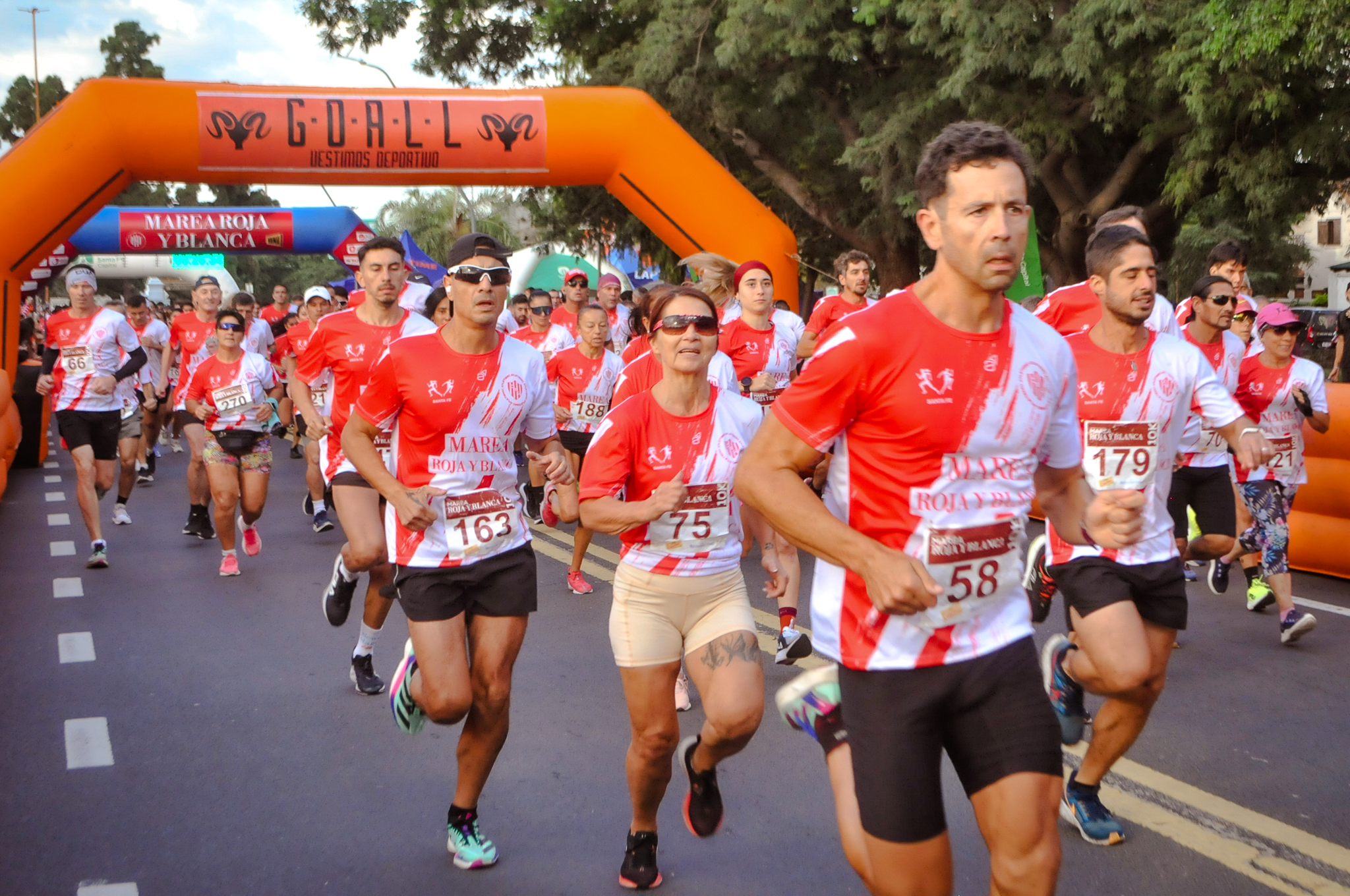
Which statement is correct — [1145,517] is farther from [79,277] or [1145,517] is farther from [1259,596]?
[79,277]

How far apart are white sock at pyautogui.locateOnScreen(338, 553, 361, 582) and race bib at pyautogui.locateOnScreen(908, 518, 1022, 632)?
4325mm

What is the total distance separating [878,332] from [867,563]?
0.50 metres

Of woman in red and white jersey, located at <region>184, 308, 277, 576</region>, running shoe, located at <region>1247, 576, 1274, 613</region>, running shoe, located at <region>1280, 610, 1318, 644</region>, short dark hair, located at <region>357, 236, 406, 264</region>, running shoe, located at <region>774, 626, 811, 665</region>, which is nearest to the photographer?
running shoe, located at <region>774, 626, 811, 665</region>

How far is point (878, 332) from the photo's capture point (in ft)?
8.79

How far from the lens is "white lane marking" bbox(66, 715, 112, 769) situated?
5.41 meters

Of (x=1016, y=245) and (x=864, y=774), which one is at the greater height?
(x=1016, y=245)

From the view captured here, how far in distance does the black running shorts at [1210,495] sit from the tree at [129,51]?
7495 centimetres

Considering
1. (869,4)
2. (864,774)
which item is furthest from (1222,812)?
(869,4)

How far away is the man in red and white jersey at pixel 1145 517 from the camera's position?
429cm

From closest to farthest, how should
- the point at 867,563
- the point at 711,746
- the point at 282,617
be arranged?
the point at 867,563 < the point at 711,746 < the point at 282,617

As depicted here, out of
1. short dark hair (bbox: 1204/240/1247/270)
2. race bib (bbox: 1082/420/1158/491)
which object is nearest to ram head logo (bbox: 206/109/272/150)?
short dark hair (bbox: 1204/240/1247/270)

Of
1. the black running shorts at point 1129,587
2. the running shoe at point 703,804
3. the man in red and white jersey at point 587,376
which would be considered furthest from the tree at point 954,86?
the running shoe at point 703,804

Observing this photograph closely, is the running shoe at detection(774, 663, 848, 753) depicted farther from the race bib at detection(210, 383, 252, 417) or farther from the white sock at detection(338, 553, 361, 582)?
the race bib at detection(210, 383, 252, 417)

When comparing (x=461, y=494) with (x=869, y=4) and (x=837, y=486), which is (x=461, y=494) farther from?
(x=869, y=4)
